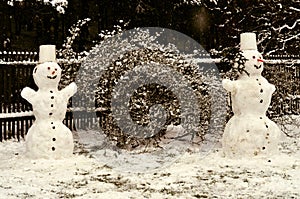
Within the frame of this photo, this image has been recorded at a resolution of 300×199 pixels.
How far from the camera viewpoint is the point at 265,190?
246 inches

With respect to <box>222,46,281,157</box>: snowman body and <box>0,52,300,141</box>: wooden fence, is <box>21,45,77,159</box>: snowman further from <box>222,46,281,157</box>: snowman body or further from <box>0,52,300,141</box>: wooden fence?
<box>0,52,300,141</box>: wooden fence

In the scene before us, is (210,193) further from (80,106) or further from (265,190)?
(80,106)

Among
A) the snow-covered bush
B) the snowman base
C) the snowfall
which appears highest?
the snow-covered bush

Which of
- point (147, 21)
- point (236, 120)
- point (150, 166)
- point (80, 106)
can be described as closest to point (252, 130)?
point (236, 120)

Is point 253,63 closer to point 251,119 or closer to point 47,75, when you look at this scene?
point 251,119

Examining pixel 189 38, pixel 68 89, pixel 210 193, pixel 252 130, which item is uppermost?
pixel 189 38

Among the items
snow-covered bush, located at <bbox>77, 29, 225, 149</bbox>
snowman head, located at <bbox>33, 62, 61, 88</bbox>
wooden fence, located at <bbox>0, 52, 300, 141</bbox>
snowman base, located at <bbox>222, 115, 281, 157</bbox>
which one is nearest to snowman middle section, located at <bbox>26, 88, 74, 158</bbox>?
snowman head, located at <bbox>33, 62, 61, 88</bbox>

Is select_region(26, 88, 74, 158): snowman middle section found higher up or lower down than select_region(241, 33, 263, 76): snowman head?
lower down

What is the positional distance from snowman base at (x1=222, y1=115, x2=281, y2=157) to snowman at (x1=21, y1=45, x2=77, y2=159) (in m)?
2.63

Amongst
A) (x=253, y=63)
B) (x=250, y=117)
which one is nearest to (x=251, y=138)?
(x=250, y=117)

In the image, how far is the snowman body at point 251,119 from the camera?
805 centimetres

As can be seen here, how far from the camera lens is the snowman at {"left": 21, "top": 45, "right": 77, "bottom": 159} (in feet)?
26.8

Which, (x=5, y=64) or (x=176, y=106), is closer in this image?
(x=176, y=106)

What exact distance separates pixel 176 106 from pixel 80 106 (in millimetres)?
3692
